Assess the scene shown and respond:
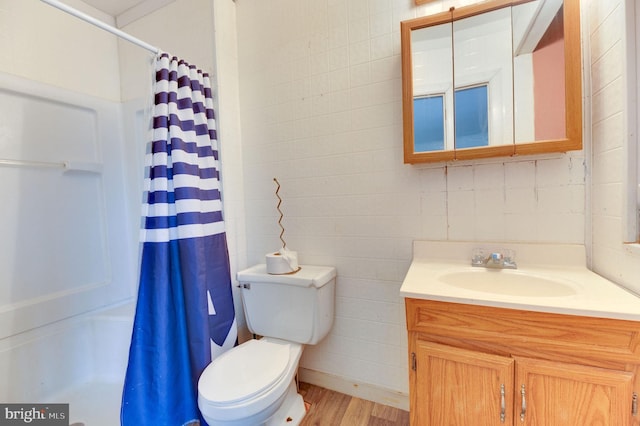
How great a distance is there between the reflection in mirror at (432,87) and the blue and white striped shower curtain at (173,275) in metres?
1.11

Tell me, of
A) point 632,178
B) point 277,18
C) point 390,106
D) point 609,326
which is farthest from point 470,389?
point 277,18

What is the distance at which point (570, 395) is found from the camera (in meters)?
0.81

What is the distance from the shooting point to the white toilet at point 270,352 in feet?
3.43

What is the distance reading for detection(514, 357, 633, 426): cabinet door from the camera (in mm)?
771

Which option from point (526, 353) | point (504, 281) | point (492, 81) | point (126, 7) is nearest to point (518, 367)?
point (526, 353)

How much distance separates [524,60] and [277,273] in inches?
57.0

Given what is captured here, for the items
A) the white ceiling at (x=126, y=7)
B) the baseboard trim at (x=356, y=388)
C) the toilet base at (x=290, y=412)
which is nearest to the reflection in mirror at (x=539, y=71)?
the baseboard trim at (x=356, y=388)

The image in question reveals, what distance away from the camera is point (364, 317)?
151 cm

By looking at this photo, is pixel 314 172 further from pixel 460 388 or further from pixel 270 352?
pixel 460 388

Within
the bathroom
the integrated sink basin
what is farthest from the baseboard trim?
the integrated sink basin

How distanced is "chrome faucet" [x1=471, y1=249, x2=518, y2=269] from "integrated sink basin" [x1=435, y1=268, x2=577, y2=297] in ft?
0.07

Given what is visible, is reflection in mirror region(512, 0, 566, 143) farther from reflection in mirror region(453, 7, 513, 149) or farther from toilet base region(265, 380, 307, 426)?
toilet base region(265, 380, 307, 426)

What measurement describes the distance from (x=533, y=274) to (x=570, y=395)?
16.5 inches

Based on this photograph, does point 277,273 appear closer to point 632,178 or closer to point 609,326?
point 609,326
